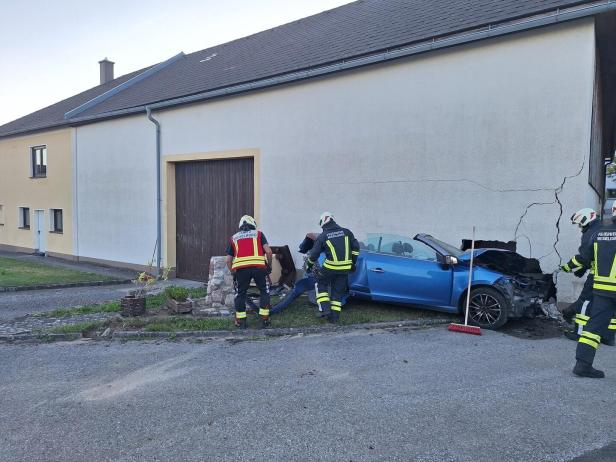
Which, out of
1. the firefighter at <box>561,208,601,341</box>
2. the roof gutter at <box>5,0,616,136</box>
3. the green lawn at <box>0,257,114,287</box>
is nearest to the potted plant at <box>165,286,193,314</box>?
the green lawn at <box>0,257,114,287</box>

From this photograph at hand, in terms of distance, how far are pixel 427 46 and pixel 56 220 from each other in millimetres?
15771

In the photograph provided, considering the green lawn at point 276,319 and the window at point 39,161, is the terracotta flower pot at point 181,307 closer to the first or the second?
the green lawn at point 276,319

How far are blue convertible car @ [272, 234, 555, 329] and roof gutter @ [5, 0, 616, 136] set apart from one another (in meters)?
3.60

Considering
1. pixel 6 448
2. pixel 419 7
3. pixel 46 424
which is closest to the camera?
pixel 6 448

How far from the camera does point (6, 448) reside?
3.66 m

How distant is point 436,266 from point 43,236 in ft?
55.9

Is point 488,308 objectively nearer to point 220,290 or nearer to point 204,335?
point 204,335

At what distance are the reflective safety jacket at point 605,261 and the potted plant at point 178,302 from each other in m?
5.95

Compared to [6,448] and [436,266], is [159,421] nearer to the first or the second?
[6,448]

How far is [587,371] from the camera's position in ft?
17.0

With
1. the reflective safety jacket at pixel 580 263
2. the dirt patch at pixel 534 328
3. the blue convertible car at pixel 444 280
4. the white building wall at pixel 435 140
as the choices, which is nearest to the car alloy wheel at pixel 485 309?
the blue convertible car at pixel 444 280

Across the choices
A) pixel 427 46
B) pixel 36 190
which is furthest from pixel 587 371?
pixel 36 190

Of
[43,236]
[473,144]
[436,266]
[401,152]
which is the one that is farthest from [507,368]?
[43,236]

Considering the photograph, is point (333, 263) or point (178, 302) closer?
point (333, 263)
